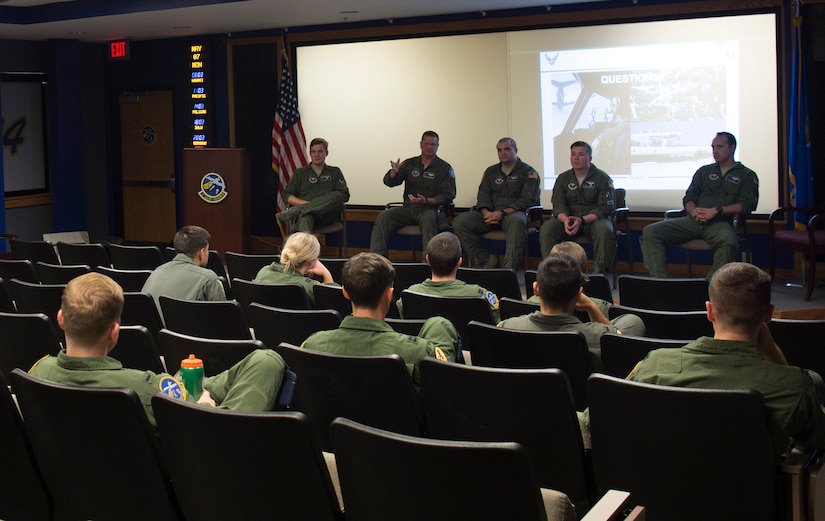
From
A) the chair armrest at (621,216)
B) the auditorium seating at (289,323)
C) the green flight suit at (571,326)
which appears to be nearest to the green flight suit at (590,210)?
the chair armrest at (621,216)

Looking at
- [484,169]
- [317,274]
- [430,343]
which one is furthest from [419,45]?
[430,343]

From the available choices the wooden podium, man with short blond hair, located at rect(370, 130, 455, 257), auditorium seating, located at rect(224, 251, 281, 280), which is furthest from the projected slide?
auditorium seating, located at rect(224, 251, 281, 280)

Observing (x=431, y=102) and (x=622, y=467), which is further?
(x=431, y=102)

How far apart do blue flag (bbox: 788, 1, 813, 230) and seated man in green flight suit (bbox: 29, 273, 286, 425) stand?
659cm

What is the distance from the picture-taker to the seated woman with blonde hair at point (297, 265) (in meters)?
5.31

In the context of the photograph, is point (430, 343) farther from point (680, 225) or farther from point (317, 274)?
point (680, 225)

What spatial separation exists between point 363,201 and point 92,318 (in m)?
8.25

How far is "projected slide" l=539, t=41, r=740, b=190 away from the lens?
878cm

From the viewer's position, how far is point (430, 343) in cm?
334

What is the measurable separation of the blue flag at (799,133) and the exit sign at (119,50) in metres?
7.51

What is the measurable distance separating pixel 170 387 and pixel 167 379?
0.03 metres

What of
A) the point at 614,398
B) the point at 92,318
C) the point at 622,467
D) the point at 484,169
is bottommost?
the point at 622,467

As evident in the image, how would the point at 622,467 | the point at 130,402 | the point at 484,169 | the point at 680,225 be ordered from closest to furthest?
the point at 130,402 → the point at 622,467 → the point at 680,225 → the point at 484,169

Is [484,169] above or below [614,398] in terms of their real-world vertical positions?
above
